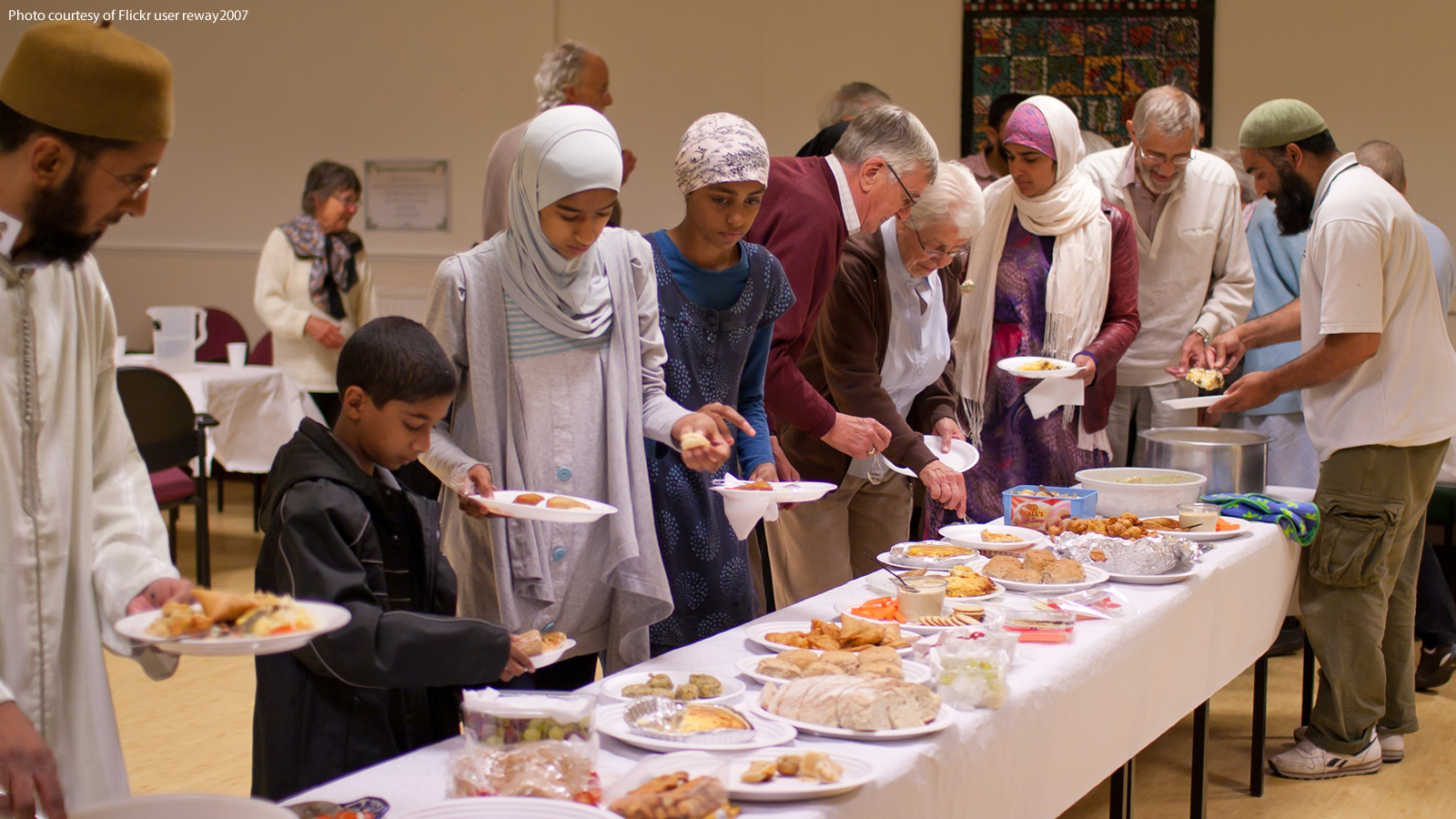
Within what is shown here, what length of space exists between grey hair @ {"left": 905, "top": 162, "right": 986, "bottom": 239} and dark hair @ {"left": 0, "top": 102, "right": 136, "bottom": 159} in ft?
6.03

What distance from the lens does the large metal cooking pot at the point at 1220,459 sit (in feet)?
9.45

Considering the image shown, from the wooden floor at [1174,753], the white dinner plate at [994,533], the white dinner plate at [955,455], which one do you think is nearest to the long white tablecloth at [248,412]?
the wooden floor at [1174,753]

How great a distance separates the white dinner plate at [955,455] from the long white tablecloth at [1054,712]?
54cm

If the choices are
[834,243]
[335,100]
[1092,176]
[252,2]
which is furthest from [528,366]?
[252,2]

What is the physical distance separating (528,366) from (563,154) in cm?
32

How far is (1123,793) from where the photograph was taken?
7.43 ft

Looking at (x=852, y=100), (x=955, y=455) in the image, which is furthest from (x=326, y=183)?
(x=955, y=455)

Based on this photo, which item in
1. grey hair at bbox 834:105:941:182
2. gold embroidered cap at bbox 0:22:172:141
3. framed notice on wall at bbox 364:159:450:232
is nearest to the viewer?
gold embroidered cap at bbox 0:22:172:141

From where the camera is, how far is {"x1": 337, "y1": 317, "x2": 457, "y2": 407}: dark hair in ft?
5.06

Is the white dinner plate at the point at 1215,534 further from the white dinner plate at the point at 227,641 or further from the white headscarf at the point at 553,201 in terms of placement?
the white dinner plate at the point at 227,641

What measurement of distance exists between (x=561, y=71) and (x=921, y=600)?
8.73 feet

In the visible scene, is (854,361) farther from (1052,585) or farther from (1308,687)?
(1308,687)

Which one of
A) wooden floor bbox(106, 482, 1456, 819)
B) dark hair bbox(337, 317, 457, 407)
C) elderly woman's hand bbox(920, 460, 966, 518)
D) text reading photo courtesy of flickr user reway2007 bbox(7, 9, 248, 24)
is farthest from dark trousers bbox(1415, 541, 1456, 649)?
text reading photo courtesy of flickr user reway2007 bbox(7, 9, 248, 24)

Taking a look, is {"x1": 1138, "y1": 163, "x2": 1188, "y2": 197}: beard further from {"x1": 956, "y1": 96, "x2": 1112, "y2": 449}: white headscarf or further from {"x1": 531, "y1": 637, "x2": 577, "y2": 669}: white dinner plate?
{"x1": 531, "y1": 637, "x2": 577, "y2": 669}: white dinner plate
